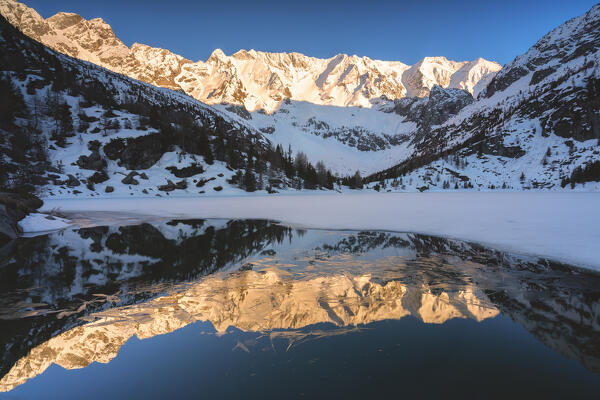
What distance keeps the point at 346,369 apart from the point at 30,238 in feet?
67.8

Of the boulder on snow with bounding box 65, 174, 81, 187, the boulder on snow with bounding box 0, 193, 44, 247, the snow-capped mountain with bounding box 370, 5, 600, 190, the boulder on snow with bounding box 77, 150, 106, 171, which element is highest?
the snow-capped mountain with bounding box 370, 5, 600, 190

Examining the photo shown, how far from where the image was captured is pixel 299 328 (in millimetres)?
6172

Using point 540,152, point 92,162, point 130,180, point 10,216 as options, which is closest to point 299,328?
point 10,216

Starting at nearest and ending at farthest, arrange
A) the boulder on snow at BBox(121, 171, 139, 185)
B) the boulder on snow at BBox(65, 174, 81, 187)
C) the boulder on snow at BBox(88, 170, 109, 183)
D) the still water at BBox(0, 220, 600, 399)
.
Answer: the still water at BBox(0, 220, 600, 399) < the boulder on snow at BBox(65, 174, 81, 187) < the boulder on snow at BBox(88, 170, 109, 183) < the boulder on snow at BBox(121, 171, 139, 185)

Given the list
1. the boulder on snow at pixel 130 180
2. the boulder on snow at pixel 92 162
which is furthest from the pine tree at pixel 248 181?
the boulder on snow at pixel 92 162

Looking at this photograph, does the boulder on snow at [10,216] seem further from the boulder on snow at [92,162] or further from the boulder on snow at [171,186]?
the boulder on snow at [92,162]

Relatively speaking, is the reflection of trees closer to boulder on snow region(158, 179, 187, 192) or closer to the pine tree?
boulder on snow region(158, 179, 187, 192)

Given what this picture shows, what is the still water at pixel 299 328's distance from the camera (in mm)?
4398

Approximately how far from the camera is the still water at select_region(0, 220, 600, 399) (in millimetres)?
4398

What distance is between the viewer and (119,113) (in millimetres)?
95125

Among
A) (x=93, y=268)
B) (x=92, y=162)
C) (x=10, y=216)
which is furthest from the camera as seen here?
(x=92, y=162)

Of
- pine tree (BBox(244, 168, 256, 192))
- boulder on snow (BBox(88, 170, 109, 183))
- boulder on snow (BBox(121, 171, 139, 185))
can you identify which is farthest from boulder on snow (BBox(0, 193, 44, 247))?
pine tree (BBox(244, 168, 256, 192))

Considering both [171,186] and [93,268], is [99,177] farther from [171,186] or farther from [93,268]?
[93,268]

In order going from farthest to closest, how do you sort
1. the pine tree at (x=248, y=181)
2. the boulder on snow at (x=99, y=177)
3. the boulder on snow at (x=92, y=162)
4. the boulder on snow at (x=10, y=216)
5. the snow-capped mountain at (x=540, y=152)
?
the snow-capped mountain at (x=540, y=152) → the pine tree at (x=248, y=181) → the boulder on snow at (x=92, y=162) → the boulder on snow at (x=99, y=177) → the boulder on snow at (x=10, y=216)
